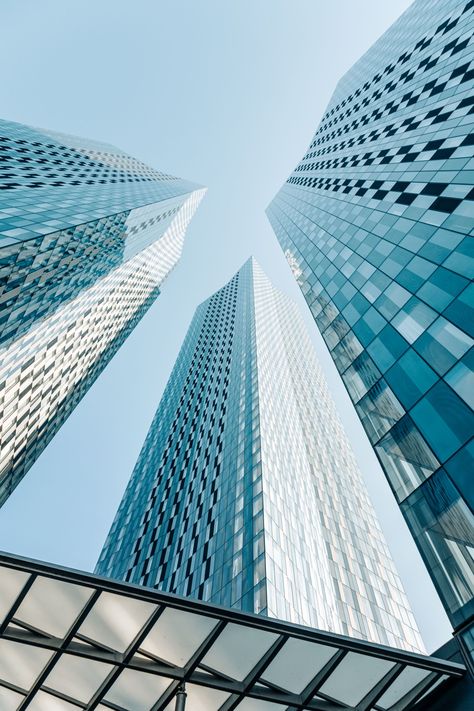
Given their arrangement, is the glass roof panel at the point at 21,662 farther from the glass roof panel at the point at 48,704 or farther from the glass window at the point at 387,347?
the glass window at the point at 387,347

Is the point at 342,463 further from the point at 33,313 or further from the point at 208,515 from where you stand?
the point at 33,313

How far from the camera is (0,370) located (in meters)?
39.7

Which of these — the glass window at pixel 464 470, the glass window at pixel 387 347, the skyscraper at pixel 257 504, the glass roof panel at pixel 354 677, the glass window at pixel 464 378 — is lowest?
the skyscraper at pixel 257 504

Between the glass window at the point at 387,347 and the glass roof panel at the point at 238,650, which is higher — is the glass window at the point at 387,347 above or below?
above

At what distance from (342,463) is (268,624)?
7395 centimetres

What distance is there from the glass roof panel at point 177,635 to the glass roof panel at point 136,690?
921mm

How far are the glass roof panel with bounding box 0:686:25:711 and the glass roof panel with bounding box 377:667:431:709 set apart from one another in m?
12.2

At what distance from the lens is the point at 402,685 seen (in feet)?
44.5

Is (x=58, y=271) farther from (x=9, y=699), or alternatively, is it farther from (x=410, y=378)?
(x=410, y=378)

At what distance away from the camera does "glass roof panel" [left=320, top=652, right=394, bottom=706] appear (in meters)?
12.8

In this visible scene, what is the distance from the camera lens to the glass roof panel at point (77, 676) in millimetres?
13172

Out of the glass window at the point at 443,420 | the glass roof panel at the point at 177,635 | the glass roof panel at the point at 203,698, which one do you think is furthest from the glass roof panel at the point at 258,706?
the glass window at the point at 443,420

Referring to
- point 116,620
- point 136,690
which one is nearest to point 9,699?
point 136,690

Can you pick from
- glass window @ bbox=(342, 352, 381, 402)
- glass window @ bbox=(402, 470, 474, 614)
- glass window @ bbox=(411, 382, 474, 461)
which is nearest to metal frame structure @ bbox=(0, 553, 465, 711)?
glass window @ bbox=(402, 470, 474, 614)
